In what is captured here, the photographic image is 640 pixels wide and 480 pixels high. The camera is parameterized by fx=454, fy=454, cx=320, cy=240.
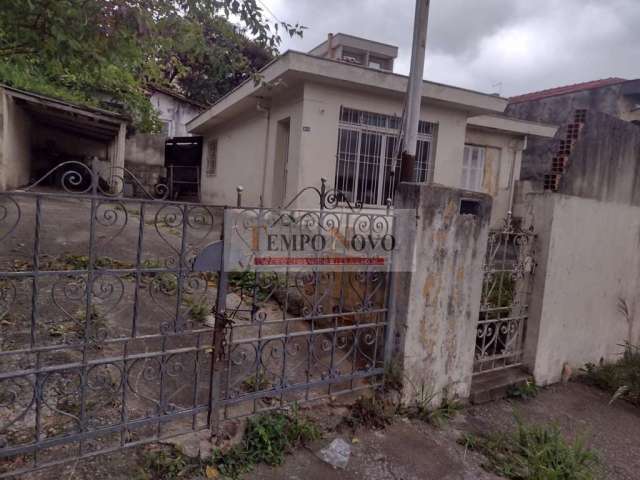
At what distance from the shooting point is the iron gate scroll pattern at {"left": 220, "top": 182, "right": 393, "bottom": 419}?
260cm

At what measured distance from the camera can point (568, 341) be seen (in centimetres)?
436

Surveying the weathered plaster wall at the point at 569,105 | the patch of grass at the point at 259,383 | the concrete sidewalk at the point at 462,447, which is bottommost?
the concrete sidewalk at the point at 462,447

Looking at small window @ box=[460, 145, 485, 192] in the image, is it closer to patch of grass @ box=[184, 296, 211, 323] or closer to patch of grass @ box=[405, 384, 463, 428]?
patch of grass @ box=[405, 384, 463, 428]

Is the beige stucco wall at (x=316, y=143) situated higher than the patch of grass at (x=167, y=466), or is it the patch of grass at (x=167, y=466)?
the beige stucco wall at (x=316, y=143)

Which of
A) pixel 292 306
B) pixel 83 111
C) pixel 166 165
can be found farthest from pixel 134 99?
pixel 292 306

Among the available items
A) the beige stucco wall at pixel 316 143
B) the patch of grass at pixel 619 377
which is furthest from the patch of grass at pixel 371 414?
the beige stucco wall at pixel 316 143

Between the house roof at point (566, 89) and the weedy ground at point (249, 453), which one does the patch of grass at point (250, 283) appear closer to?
the weedy ground at point (249, 453)

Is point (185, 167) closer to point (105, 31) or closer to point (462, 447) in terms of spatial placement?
point (105, 31)

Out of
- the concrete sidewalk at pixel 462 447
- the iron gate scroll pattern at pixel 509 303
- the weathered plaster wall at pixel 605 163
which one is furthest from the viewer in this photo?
the weathered plaster wall at pixel 605 163

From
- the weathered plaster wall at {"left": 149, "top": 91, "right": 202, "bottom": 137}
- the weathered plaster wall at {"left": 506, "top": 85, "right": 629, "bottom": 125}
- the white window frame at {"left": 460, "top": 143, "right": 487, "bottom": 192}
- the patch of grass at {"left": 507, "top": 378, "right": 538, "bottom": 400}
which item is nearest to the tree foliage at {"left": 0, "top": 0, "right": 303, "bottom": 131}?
the patch of grass at {"left": 507, "top": 378, "right": 538, "bottom": 400}

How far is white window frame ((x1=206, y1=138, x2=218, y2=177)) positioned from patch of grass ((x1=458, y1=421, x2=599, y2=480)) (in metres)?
11.0

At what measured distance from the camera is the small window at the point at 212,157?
12.9 meters

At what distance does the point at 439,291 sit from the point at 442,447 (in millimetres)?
1030

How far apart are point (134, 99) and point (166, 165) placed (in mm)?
2533
